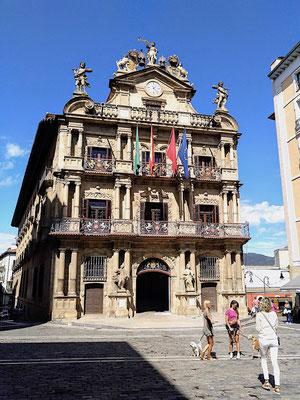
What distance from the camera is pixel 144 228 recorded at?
23.5m

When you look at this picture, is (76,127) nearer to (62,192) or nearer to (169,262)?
(62,192)

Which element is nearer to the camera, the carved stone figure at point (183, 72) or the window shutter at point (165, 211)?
the window shutter at point (165, 211)

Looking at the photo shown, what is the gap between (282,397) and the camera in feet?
19.7

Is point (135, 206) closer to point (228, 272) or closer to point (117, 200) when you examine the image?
point (117, 200)

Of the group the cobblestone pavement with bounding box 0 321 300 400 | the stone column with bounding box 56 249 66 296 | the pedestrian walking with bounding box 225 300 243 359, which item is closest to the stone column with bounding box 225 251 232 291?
the stone column with bounding box 56 249 66 296

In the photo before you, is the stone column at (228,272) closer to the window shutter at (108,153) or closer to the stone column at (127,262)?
the stone column at (127,262)

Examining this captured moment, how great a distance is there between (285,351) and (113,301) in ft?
42.5

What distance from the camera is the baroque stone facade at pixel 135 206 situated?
879 inches

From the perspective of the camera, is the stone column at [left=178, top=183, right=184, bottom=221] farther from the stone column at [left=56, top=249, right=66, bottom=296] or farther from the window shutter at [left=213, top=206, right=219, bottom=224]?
the stone column at [left=56, top=249, right=66, bottom=296]

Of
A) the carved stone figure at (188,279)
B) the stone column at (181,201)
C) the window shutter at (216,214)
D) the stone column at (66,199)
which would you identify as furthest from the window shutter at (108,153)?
the carved stone figure at (188,279)

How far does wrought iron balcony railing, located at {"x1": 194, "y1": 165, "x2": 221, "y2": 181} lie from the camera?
25.7m

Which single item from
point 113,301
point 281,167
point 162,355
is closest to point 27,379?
point 162,355

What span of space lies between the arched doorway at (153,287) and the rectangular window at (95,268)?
2380 millimetres

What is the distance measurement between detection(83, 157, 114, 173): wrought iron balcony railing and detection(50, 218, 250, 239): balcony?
144 inches
